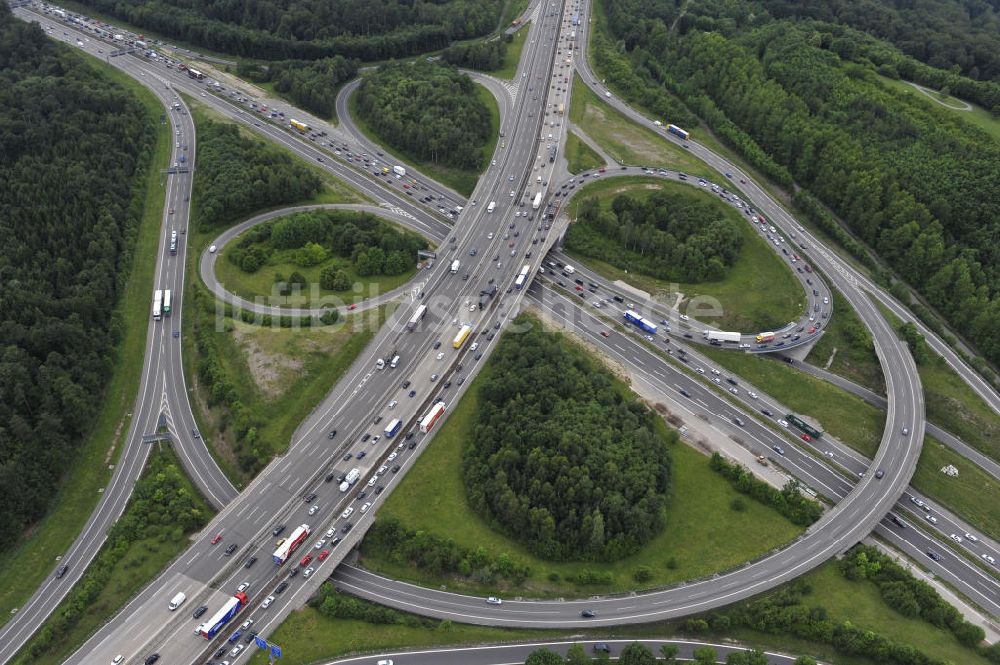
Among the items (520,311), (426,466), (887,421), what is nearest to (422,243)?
(520,311)

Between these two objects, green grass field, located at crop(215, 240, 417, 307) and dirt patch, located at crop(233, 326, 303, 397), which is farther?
green grass field, located at crop(215, 240, 417, 307)

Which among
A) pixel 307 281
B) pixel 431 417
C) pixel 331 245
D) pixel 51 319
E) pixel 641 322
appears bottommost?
pixel 51 319

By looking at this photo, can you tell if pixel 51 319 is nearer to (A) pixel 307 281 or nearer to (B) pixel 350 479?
(A) pixel 307 281

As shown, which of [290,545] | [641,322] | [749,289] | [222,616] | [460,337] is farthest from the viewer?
[749,289]

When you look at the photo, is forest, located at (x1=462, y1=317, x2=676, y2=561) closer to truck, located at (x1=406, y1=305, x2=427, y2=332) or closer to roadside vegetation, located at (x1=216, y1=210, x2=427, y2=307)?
truck, located at (x1=406, y1=305, x2=427, y2=332)

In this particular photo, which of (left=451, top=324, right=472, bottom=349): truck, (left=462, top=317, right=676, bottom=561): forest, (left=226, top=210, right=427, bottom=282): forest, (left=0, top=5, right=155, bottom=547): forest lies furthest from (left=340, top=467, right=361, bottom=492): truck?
(left=0, top=5, right=155, bottom=547): forest

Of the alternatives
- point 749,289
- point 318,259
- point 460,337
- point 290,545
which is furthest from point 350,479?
point 749,289
